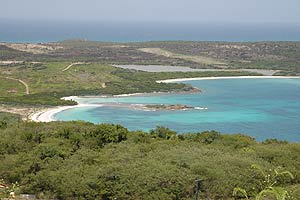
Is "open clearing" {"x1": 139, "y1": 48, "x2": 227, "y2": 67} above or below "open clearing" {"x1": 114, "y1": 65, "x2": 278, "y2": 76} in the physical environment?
→ above

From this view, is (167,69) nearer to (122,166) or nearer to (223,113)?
(223,113)

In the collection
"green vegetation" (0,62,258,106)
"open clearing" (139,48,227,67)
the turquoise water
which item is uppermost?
"open clearing" (139,48,227,67)

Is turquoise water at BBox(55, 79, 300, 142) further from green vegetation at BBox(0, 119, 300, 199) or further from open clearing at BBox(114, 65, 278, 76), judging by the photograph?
green vegetation at BBox(0, 119, 300, 199)

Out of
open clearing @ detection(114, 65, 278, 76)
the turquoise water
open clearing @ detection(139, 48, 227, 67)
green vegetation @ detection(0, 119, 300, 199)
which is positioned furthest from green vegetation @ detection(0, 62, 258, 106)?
green vegetation @ detection(0, 119, 300, 199)

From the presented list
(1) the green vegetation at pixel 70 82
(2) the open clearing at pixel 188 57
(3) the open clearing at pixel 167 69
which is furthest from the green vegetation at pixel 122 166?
(2) the open clearing at pixel 188 57

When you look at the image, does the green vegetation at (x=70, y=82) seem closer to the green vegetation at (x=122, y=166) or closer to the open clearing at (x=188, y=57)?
the open clearing at (x=188, y=57)
